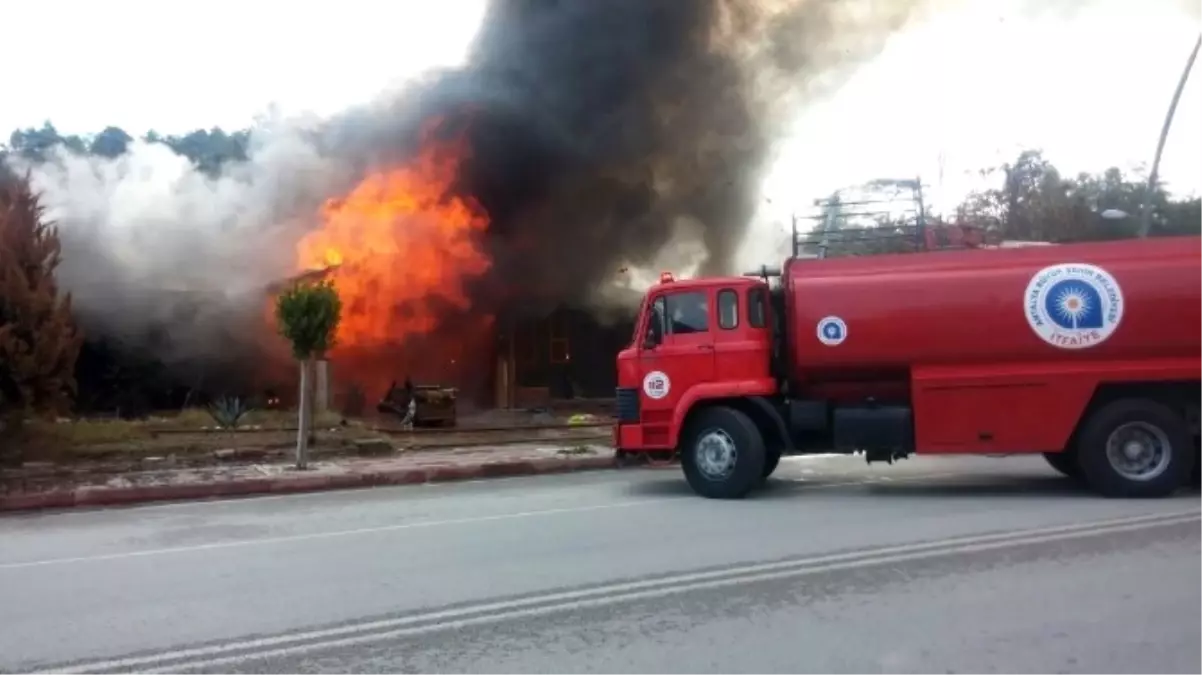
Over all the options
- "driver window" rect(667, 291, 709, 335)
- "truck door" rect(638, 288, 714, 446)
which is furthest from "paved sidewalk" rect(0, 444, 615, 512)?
"driver window" rect(667, 291, 709, 335)

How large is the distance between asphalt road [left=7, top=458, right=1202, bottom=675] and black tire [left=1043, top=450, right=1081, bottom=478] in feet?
2.03

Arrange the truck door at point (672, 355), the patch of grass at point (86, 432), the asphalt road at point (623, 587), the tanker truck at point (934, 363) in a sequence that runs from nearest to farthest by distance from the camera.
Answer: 1. the asphalt road at point (623, 587)
2. the tanker truck at point (934, 363)
3. the truck door at point (672, 355)
4. the patch of grass at point (86, 432)

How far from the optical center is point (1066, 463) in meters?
12.2

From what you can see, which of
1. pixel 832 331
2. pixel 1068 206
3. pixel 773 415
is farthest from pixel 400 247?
pixel 1068 206

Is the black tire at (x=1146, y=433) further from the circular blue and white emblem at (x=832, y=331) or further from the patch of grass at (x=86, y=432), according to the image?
the patch of grass at (x=86, y=432)

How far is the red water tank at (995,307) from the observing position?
10859mm

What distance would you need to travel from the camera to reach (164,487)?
12.6 meters

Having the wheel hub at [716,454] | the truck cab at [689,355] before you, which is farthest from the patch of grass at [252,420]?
the wheel hub at [716,454]

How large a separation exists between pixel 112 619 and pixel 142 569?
1.67 metres

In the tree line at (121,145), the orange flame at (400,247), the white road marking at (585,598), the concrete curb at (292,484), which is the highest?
the tree line at (121,145)

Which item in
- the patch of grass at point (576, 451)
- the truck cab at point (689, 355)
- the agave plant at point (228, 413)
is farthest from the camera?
the agave plant at point (228, 413)

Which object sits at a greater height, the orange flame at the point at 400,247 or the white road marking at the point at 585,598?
the orange flame at the point at 400,247

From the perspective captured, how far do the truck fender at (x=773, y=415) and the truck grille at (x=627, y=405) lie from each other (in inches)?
48.9

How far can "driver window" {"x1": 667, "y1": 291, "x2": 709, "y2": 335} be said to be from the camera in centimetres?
1167
